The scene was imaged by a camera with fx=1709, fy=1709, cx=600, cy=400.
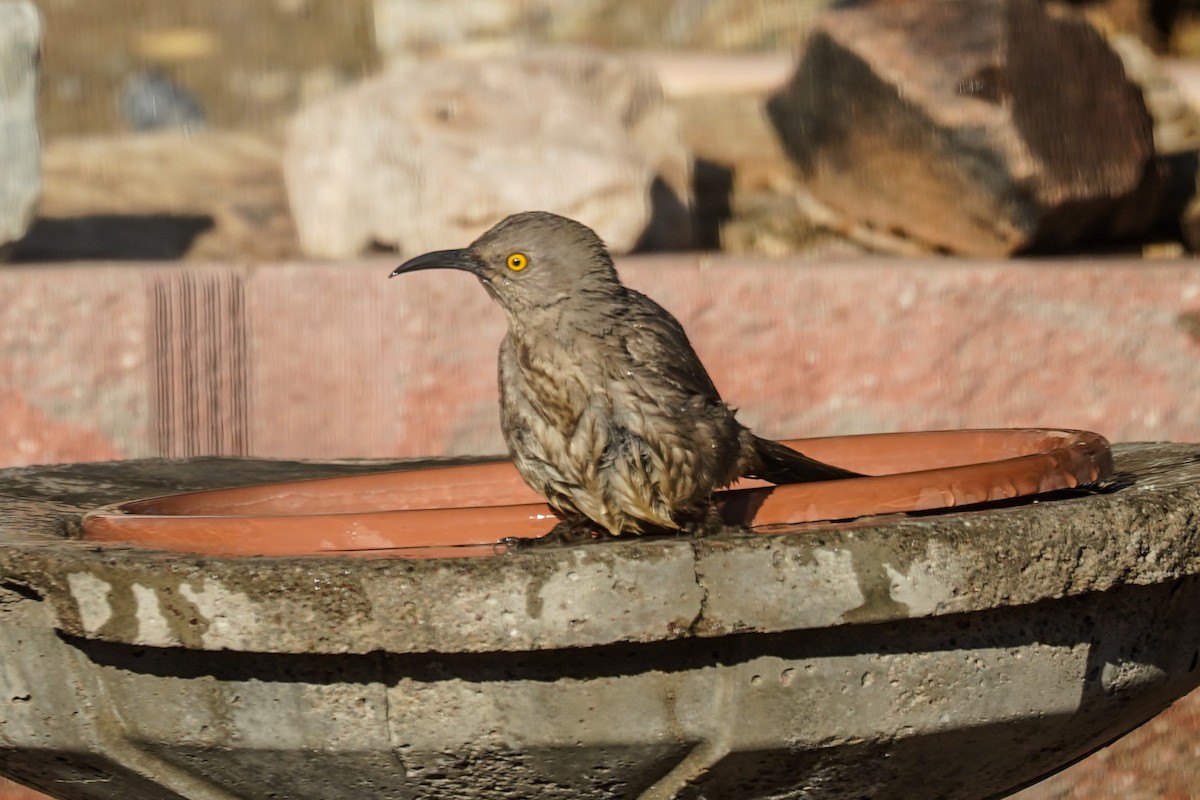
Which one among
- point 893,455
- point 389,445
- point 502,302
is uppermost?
point 502,302

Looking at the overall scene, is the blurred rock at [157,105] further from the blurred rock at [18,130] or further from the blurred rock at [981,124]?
the blurred rock at [981,124]

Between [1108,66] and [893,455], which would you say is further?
[1108,66]

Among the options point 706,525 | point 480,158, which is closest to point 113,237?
point 480,158

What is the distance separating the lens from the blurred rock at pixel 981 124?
4.40 meters

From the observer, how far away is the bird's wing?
251cm

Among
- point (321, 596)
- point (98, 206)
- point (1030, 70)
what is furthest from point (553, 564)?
point (98, 206)

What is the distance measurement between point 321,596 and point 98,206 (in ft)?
12.8

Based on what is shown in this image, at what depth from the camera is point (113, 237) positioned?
5.32 meters

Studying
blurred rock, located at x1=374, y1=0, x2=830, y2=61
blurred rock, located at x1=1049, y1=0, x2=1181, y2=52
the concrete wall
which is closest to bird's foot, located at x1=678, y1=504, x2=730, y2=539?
the concrete wall

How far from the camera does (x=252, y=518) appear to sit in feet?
7.47

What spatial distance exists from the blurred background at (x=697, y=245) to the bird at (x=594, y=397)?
55.8 inches

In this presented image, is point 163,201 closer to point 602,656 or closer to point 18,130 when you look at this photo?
point 18,130

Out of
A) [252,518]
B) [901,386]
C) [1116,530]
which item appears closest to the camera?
[1116,530]

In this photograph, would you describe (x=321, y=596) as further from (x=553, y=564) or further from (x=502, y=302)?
(x=502, y=302)
